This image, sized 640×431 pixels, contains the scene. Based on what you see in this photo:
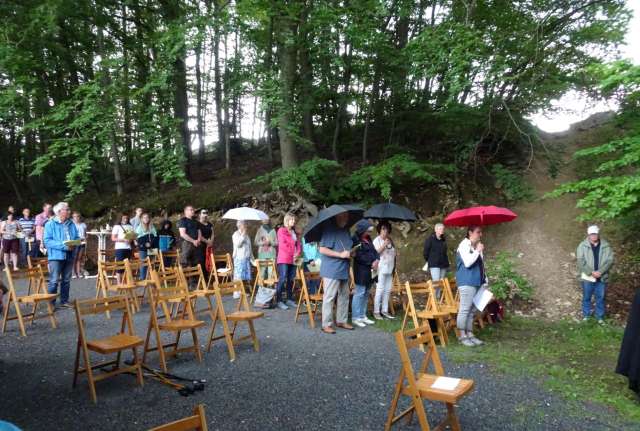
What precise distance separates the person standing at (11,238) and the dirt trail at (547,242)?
43.1 feet

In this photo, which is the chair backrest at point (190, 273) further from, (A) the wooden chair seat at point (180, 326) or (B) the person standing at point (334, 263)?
(B) the person standing at point (334, 263)

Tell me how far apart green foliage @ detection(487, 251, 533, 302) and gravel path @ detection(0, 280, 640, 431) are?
4.09 metres

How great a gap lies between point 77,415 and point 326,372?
8.16ft

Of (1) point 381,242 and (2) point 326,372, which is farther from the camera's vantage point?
(1) point 381,242

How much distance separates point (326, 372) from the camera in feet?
16.2

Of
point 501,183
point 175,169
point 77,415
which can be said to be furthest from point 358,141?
point 77,415

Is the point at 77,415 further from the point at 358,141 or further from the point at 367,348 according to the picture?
the point at 358,141

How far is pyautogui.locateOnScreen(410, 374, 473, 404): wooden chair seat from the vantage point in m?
3.02

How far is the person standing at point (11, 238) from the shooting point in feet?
39.1

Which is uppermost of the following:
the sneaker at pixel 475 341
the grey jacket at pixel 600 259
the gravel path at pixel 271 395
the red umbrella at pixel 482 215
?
Result: the red umbrella at pixel 482 215

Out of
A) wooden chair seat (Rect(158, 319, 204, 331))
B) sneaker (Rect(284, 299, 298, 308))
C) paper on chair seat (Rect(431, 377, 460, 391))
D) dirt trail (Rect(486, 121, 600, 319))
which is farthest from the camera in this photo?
dirt trail (Rect(486, 121, 600, 319))

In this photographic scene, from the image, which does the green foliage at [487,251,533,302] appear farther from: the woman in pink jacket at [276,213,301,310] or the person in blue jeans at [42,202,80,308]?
the person in blue jeans at [42,202,80,308]

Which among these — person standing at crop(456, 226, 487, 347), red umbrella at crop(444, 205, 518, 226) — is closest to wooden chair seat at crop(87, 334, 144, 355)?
person standing at crop(456, 226, 487, 347)

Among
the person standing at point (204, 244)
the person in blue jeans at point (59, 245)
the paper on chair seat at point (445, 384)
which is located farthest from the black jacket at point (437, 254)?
the person in blue jeans at point (59, 245)
